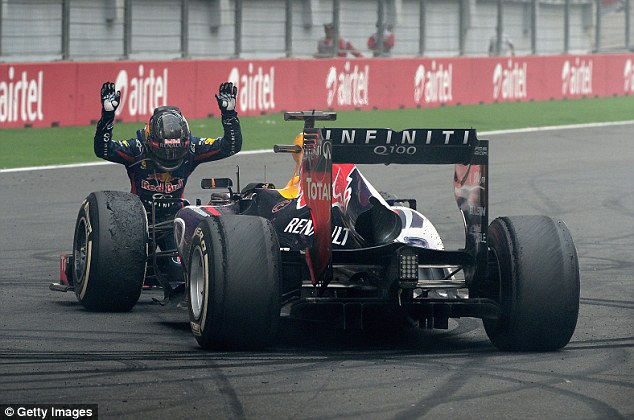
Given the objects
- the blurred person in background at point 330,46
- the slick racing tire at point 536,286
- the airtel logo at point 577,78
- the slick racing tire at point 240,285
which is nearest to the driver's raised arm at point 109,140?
the slick racing tire at point 240,285

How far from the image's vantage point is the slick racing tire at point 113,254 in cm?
891

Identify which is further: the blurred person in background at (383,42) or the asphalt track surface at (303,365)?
the blurred person in background at (383,42)

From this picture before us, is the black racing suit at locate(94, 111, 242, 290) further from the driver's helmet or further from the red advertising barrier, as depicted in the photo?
the red advertising barrier

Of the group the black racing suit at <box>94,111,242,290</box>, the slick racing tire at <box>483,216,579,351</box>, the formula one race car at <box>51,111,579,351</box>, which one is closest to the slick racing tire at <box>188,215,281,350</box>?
the formula one race car at <box>51,111,579,351</box>

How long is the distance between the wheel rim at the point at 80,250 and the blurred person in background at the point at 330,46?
16876 millimetres

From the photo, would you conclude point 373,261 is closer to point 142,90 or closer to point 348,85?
point 142,90

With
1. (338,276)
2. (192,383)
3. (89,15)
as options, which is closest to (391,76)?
(89,15)

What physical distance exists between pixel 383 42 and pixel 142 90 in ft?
21.1

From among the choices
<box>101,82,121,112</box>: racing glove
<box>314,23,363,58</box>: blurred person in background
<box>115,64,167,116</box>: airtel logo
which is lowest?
<box>101,82,121,112</box>: racing glove

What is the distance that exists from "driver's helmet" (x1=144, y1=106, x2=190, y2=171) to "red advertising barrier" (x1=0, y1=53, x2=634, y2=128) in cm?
1002

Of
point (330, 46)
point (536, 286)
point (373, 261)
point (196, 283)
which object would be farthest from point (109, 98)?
point (330, 46)

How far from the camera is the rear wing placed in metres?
7.69

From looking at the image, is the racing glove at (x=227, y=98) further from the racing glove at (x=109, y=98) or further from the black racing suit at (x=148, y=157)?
the racing glove at (x=109, y=98)

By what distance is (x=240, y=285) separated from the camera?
737 cm
